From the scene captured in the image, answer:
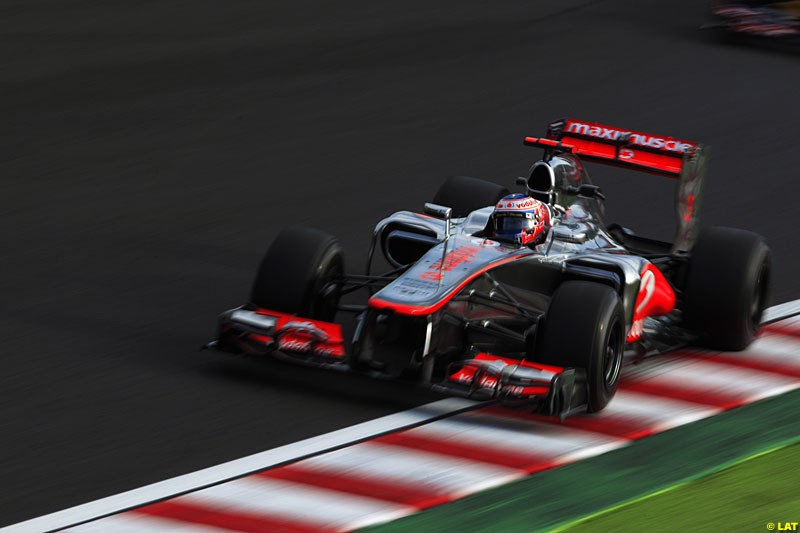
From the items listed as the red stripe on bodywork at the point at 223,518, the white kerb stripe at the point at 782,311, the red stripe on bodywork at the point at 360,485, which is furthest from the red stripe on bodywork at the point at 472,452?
the white kerb stripe at the point at 782,311

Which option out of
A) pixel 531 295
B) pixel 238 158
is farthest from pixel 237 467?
pixel 238 158

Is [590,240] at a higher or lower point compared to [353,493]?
higher

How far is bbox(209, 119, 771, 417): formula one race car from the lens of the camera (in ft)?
21.2

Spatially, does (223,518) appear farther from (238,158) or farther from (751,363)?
(238,158)

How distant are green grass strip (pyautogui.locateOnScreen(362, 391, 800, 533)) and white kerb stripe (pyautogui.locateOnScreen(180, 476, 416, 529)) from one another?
130 mm

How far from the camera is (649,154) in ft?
27.0

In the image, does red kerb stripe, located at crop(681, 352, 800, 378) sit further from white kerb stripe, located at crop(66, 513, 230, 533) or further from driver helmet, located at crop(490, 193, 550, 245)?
white kerb stripe, located at crop(66, 513, 230, 533)

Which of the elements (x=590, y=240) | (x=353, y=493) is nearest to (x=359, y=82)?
(x=590, y=240)

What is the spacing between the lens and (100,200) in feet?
34.2

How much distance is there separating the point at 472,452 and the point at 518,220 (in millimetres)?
1505

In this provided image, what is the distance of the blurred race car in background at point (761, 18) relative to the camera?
15.1 meters

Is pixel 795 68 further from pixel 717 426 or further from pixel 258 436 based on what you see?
pixel 258 436

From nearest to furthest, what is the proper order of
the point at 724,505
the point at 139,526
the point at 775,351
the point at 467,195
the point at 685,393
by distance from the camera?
the point at 139,526, the point at 724,505, the point at 685,393, the point at 775,351, the point at 467,195

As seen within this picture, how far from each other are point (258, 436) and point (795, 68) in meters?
10.2
